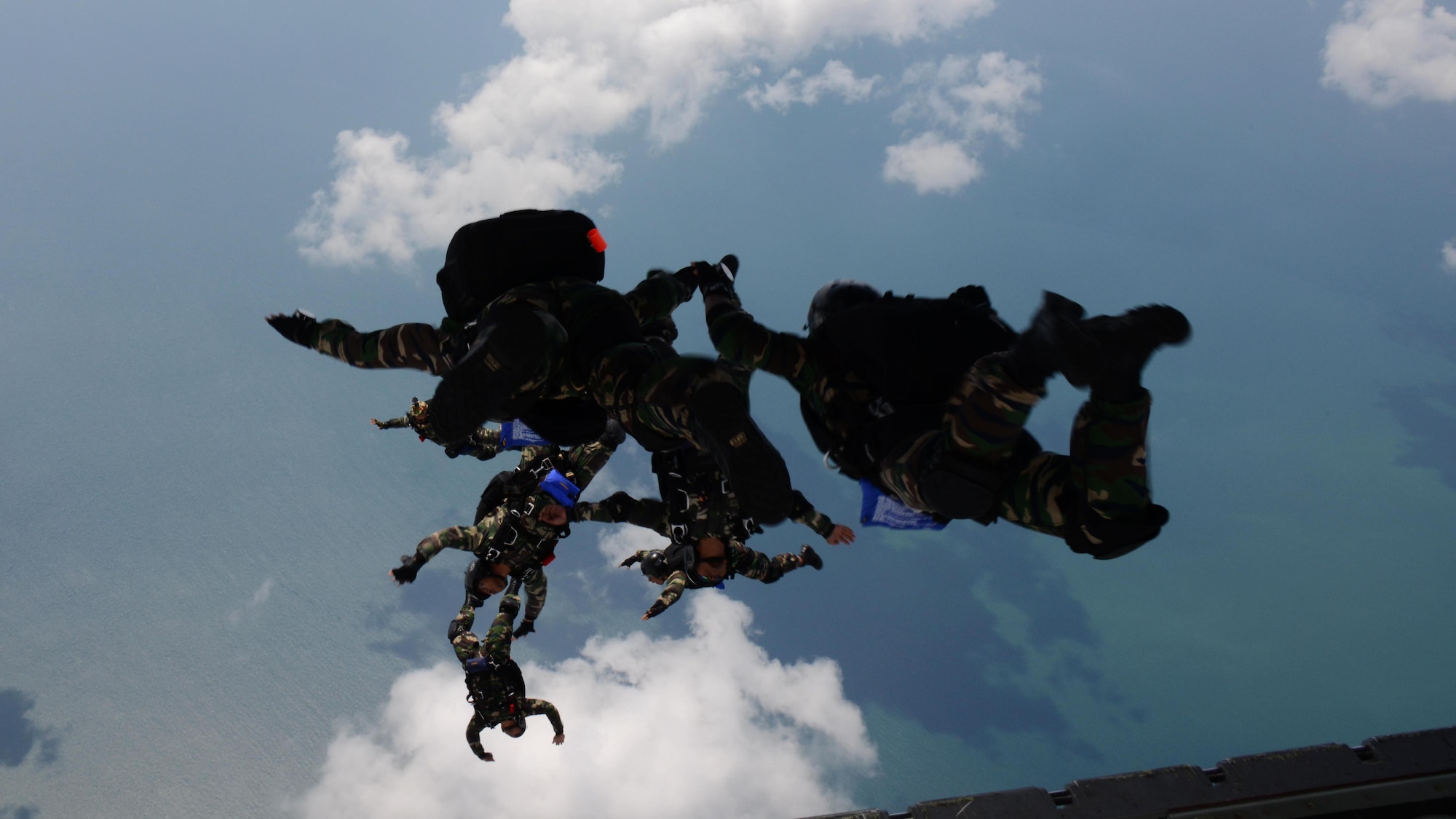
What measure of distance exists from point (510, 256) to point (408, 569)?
3774 mm

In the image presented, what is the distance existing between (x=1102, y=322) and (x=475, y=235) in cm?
332

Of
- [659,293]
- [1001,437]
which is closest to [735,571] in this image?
[659,293]

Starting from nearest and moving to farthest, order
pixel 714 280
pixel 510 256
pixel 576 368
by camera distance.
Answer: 1. pixel 576 368
2. pixel 714 280
3. pixel 510 256

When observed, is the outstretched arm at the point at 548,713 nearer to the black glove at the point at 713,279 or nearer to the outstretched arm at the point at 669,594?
the outstretched arm at the point at 669,594

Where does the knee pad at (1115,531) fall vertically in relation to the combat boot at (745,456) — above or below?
below

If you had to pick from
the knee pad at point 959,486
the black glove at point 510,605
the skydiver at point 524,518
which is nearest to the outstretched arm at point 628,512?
the skydiver at point 524,518

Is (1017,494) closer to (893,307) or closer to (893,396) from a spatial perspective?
(893,396)

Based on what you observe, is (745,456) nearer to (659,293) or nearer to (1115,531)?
(1115,531)

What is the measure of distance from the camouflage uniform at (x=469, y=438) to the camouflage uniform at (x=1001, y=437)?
368 centimetres

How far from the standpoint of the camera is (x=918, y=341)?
12.4ft

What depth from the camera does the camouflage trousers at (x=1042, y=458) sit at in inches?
120

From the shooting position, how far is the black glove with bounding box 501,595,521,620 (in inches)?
328

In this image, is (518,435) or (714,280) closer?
(714,280)

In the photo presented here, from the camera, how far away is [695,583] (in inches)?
A: 296
